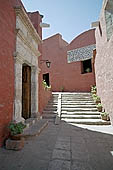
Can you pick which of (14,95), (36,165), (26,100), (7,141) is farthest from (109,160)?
(26,100)

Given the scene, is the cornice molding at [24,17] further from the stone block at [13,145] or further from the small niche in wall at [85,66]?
the small niche in wall at [85,66]

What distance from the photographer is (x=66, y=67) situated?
11.8 metres

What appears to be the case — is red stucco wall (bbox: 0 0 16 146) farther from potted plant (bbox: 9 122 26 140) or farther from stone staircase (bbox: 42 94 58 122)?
stone staircase (bbox: 42 94 58 122)

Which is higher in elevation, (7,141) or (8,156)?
(7,141)

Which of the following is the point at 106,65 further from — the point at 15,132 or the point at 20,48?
Result: the point at 15,132

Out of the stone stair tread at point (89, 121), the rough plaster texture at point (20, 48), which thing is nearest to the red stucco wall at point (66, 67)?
the stone stair tread at point (89, 121)

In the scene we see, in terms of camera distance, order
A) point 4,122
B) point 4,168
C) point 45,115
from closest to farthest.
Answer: point 4,168 → point 4,122 → point 45,115

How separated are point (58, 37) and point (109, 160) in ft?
40.2

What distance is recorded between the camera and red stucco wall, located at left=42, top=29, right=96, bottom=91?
10.9 metres

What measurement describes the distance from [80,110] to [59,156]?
4.14 m

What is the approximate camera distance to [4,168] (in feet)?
6.10

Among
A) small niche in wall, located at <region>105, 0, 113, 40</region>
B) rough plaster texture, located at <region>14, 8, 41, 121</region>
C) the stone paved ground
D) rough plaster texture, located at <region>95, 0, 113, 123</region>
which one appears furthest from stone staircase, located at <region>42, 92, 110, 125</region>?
small niche in wall, located at <region>105, 0, 113, 40</region>

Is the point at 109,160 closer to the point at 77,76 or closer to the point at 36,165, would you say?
the point at 36,165

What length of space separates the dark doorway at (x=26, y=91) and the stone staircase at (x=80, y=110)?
5.70 feet
